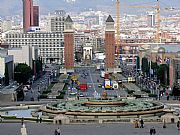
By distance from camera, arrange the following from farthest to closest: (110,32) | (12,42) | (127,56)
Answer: (127,56)
(12,42)
(110,32)

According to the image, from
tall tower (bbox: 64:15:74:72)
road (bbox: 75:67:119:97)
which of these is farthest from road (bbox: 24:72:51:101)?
tall tower (bbox: 64:15:74:72)

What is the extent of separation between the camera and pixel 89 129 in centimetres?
2741

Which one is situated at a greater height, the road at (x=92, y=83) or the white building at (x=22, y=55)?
the white building at (x=22, y=55)

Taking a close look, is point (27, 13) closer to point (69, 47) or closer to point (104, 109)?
point (69, 47)

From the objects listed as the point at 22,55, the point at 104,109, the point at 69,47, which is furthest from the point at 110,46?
the point at 104,109

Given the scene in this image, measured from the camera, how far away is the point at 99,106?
34125mm

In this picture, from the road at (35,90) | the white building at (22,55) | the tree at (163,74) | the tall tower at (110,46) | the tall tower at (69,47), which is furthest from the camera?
the tall tower at (69,47)

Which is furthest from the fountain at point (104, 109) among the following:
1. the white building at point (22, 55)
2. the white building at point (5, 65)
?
the white building at point (22, 55)

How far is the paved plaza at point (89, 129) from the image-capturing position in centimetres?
2586

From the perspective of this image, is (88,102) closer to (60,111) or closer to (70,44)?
(60,111)

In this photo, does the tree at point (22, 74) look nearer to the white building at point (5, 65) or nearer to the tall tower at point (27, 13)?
the white building at point (5, 65)

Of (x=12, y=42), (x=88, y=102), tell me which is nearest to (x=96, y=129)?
(x=88, y=102)

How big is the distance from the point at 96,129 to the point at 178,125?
3350 millimetres

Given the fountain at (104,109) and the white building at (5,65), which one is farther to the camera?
the white building at (5,65)
